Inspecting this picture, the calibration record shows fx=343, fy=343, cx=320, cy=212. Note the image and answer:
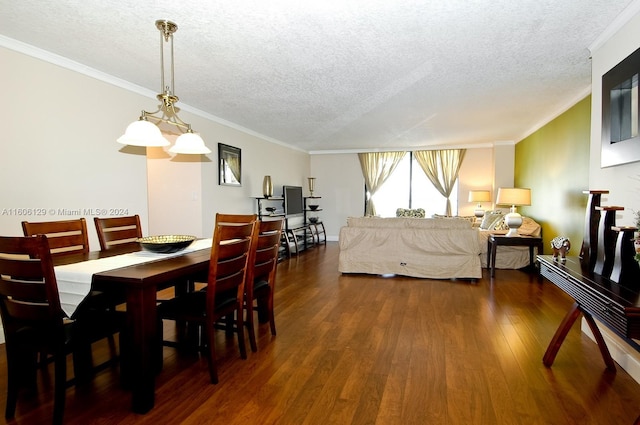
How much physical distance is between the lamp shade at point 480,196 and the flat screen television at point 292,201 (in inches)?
142

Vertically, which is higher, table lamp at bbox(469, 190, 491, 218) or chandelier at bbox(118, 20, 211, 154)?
chandelier at bbox(118, 20, 211, 154)

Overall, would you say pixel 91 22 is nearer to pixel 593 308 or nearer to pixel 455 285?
pixel 593 308

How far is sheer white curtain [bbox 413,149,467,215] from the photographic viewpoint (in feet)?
25.1

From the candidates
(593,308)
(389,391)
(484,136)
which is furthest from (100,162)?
(484,136)

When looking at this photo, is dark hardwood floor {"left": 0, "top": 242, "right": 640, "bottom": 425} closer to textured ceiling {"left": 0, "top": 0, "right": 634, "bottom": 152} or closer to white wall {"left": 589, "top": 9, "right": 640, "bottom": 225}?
white wall {"left": 589, "top": 9, "right": 640, "bottom": 225}

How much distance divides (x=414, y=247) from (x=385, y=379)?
2733mm

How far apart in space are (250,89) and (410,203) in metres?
5.28

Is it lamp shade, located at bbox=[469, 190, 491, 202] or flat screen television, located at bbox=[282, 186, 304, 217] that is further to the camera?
lamp shade, located at bbox=[469, 190, 491, 202]

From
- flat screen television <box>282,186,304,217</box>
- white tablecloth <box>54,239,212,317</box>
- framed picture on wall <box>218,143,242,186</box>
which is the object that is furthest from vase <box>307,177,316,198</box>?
white tablecloth <box>54,239,212,317</box>

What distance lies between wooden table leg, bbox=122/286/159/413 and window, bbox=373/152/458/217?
6901 millimetres

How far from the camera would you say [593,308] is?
165 centimetres

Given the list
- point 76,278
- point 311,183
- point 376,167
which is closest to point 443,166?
point 376,167

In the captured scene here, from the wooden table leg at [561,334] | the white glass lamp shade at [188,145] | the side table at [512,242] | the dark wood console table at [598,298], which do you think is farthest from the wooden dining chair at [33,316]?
the side table at [512,242]

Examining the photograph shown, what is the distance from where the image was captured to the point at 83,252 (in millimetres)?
2438
